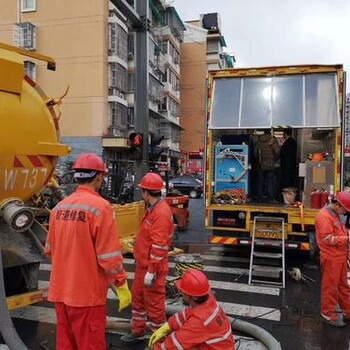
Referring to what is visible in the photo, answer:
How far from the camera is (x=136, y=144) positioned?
10664 millimetres

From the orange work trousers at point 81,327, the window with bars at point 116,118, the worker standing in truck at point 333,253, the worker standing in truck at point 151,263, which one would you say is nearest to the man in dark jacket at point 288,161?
the worker standing in truck at point 333,253

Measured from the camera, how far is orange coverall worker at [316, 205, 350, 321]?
5.40 metres

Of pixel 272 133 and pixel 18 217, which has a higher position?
pixel 272 133

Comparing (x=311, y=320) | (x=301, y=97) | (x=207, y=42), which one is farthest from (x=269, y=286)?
(x=207, y=42)

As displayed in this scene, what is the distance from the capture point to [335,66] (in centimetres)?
827

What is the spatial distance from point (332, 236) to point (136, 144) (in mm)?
6185

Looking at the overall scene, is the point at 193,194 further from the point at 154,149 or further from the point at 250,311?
the point at 250,311

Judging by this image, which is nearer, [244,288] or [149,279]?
[149,279]

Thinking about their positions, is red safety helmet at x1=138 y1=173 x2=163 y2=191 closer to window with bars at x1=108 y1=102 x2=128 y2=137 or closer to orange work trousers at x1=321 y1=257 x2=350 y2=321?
orange work trousers at x1=321 y1=257 x2=350 y2=321

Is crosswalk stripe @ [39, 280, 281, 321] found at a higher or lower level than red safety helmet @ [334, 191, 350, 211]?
lower

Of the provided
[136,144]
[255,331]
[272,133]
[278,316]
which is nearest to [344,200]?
[278,316]

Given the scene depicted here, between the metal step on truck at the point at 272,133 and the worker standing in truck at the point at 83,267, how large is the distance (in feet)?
16.8

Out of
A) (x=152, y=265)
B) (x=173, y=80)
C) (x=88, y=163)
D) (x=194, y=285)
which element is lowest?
(x=152, y=265)

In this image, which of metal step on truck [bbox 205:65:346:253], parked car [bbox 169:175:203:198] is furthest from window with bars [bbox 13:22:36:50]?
metal step on truck [bbox 205:65:346:253]
